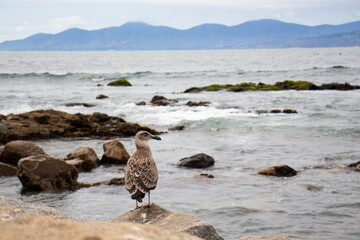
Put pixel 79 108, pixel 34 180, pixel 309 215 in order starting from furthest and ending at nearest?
pixel 79 108, pixel 34 180, pixel 309 215

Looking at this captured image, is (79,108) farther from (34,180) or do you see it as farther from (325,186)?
(325,186)

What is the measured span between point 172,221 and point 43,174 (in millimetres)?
6886

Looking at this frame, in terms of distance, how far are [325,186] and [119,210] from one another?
609 centimetres

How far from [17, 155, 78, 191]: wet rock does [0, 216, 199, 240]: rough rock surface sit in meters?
9.95

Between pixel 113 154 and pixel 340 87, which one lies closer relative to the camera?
pixel 113 154

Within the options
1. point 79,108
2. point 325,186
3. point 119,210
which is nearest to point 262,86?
point 79,108

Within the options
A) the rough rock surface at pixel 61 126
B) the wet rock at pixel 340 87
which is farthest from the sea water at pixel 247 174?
the wet rock at pixel 340 87

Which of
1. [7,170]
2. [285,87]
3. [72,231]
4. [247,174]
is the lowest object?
[247,174]

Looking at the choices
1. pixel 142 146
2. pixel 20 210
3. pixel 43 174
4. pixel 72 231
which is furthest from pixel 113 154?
pixel 72 231

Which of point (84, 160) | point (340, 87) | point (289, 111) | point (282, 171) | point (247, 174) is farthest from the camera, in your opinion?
point (340, 87)

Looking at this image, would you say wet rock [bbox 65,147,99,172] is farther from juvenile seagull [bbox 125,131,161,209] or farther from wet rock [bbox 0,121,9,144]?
juvenile seagull [bbox 125,131,161,209]

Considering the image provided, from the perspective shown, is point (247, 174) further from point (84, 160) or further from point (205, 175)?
point (84, 160)

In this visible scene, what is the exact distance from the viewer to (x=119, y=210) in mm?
10875

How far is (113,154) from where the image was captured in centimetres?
1577
